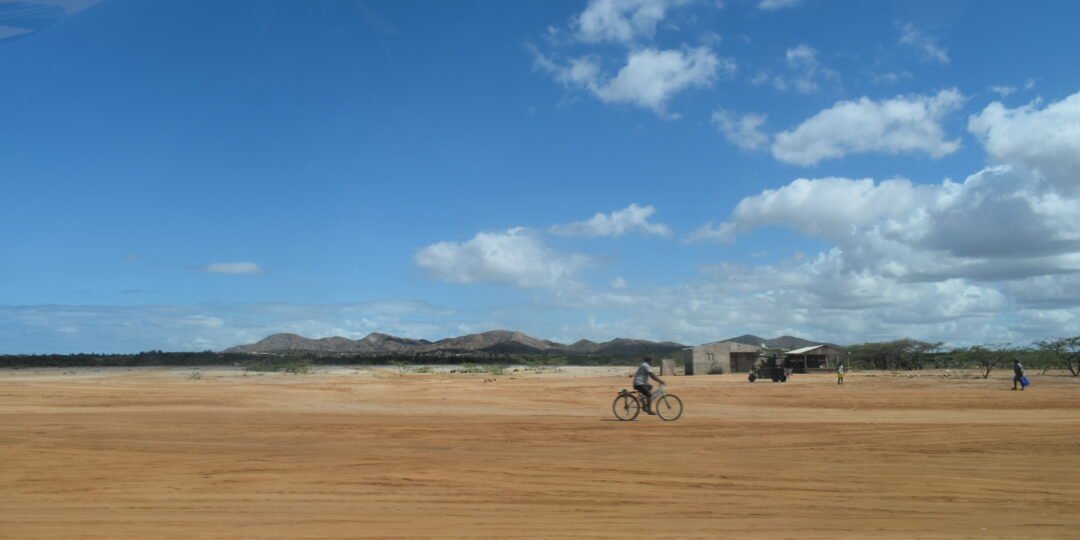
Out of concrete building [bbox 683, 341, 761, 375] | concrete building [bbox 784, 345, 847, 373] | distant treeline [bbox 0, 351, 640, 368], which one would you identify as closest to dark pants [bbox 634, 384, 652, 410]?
concrete building [bbox 683, 341, 761, 375]

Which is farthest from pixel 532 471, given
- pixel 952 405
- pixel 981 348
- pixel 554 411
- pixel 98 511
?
pixel 981 348

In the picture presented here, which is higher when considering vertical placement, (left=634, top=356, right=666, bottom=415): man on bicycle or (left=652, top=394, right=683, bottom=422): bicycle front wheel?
(left=634, top=356, right=666, bottom=415): man on bicycle

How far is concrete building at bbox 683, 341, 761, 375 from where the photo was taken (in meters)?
63.2

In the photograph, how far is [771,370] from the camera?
48.7 metres

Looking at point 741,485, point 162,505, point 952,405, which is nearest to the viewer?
point 162,505

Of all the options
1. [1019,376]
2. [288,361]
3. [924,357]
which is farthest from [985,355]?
[288,361]

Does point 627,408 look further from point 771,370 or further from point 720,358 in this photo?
point 720,358

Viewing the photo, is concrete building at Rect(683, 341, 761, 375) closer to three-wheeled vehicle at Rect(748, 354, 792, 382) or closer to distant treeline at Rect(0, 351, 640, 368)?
three-wheeled vehicle at Rect(748, 354, 792, 382)

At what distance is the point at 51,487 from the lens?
11.1 metres

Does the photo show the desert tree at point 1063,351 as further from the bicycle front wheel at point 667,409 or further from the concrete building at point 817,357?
the bicycle front wheel at point 667,409

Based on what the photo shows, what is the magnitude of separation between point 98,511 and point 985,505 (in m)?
10.7

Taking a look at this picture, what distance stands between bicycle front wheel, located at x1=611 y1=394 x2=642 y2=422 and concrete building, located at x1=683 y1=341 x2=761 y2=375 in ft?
141

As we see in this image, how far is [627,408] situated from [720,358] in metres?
45.8

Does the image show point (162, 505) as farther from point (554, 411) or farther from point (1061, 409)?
point (1061, 409)
